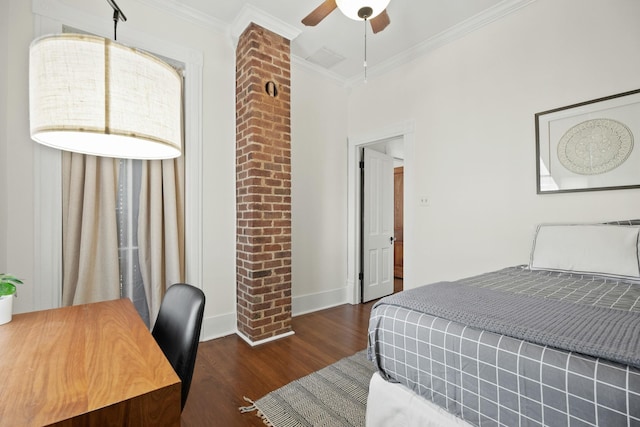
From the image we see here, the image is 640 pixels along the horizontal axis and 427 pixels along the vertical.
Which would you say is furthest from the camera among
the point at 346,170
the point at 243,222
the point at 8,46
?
the point at 346,170

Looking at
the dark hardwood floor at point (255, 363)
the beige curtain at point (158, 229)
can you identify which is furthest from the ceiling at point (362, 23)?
the dark hardwood floor at point (255, 363)

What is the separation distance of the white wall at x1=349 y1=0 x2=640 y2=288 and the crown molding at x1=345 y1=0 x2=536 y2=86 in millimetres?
48

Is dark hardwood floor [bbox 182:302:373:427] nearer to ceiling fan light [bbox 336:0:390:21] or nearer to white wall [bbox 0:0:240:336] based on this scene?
white wall [bbox 0:0:240:336]

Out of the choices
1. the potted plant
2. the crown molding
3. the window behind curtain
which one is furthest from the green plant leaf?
the crown molding

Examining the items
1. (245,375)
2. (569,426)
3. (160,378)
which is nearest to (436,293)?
(569,426)

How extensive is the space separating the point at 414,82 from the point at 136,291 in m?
3.29

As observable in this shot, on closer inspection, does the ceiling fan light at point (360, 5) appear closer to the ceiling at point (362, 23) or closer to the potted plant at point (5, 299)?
the ceiling at point (362, 23)

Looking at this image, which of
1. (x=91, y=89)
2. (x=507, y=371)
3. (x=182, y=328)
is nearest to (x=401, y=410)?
(x=507, y=371)

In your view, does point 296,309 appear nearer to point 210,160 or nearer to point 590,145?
point 210,160

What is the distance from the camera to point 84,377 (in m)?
0.82

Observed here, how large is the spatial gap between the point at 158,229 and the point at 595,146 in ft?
10.9

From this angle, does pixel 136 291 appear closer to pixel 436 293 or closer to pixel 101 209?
pixel 101 209

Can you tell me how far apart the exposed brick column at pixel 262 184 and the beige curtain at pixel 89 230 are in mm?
990

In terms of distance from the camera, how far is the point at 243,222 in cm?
274
